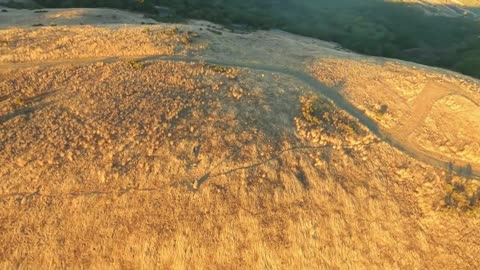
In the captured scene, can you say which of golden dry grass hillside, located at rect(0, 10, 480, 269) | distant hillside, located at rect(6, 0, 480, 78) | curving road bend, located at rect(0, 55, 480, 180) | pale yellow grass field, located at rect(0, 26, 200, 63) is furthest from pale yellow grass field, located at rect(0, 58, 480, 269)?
distant hillside, located at rect(6, 0, 480, 78)

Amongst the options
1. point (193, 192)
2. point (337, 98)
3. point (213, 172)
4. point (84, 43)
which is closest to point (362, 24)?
point (337, 98)

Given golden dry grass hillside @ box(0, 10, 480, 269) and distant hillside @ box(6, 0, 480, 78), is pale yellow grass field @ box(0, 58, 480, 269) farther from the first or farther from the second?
distant hillside @ box(6, 0, 480, 78)

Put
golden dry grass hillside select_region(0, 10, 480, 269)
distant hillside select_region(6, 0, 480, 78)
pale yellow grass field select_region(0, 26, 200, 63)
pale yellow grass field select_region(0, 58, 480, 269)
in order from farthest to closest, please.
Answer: distant hillside select_region(6, 0, 480, 78)
pale yellow grass field select_region(0, 26, 200, 63)
golden dry grass hillside select_region(0, 10, 480, 269)
pale yellow grass field select_region(0, 58, 480, 269)

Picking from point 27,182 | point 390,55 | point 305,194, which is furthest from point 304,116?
point 390,55

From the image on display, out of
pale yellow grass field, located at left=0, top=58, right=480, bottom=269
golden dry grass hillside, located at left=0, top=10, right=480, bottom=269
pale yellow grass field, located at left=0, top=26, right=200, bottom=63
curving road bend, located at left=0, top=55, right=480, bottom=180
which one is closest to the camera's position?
pale yellow grass field, located at left=0, top=58, right=480, bottom=269

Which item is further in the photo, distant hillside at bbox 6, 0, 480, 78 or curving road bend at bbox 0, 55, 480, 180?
distant hillside at bbox 6, 0, 480, 78

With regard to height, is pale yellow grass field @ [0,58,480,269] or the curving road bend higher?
the curving road bend
